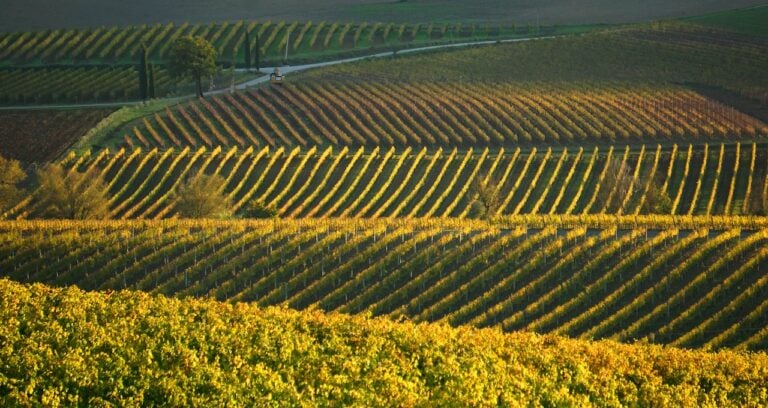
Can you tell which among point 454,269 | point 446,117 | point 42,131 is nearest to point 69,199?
A: point 454,269

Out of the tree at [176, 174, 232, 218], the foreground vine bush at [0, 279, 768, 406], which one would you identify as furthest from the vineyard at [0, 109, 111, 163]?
the foreground vine bush at [0, 279, 768, 406]

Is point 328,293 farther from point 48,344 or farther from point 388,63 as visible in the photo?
point 388,63

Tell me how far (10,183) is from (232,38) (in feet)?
201

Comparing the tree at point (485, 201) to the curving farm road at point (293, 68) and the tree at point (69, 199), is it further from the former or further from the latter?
the curving farm road at point (293, 68)

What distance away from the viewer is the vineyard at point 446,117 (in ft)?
318

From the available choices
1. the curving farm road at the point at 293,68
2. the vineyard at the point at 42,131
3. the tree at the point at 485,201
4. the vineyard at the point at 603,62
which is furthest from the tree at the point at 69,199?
the vineyard at the point at 603,62

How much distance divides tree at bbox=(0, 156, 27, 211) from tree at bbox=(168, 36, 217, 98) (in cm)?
2923

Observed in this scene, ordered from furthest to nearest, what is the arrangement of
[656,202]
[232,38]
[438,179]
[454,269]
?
[232,38] < [438,179] < [656,202] < [454,269]

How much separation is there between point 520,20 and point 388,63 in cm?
3515

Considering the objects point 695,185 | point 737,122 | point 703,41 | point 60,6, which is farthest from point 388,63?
point 60,6

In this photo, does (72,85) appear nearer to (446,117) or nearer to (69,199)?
(446,117)

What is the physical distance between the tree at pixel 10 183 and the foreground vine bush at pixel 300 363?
29342 millimetres

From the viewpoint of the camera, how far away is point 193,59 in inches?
4493

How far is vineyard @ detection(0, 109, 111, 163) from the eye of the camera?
95.2m
